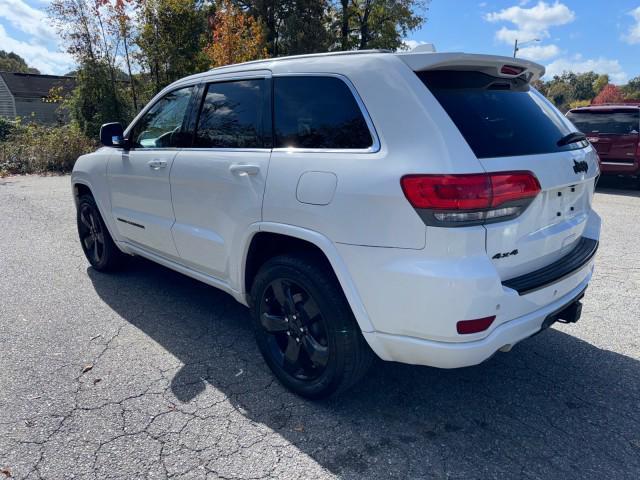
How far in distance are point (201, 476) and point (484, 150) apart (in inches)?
79.9

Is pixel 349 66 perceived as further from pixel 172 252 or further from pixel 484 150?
pixel 172 252

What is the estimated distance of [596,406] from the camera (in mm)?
2705

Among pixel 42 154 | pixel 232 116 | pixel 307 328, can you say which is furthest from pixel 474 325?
pixel 42 154

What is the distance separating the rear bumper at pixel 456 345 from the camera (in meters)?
2.14

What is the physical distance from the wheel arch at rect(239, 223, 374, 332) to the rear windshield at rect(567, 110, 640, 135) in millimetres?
9791

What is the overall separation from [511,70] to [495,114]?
0.38 metres

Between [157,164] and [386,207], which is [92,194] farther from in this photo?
[386,207]

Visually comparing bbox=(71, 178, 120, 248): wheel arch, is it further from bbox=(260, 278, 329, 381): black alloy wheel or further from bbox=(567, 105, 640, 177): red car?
bbox=(567, 105, 640, 177): red car

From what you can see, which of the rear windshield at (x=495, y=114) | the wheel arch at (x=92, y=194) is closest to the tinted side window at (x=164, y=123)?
the wheel arch at (x=92, y=194)

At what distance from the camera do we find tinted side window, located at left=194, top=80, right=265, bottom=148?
2984mm

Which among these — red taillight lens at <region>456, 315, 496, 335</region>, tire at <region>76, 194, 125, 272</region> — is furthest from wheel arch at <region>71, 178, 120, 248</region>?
red taillight lens at <region>456, 315, 496, 335</region>

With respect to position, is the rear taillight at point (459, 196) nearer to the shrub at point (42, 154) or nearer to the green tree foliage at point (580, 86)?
the shrub at point (42, 154)

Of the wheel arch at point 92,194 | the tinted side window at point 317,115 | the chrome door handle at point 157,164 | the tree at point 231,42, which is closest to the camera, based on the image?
the tinted side window at point 317,115

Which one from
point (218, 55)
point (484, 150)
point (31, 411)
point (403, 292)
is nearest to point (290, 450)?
point (403, 292)
